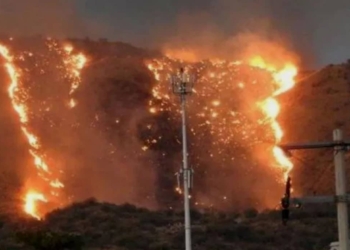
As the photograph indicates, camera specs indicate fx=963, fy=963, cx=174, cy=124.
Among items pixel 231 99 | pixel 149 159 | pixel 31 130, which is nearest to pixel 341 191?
pixel 149 159

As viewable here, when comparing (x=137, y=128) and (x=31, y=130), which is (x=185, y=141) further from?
(x=137, y=128)

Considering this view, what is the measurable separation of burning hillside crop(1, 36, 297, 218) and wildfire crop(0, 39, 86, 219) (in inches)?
5.9

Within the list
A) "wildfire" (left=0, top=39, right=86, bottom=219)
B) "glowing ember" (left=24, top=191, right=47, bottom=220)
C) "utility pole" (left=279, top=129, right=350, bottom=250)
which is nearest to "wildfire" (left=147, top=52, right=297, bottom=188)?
"wildfire" (left=0, top=39, right=86, bottom=219)

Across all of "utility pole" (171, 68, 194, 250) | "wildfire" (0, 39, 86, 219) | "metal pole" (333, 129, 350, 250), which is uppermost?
"wildfire" (0, 39, 86, 219)

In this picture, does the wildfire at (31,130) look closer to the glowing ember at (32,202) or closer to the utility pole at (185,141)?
the glowing ember at (32,202)

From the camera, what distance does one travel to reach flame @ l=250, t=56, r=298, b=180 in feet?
390

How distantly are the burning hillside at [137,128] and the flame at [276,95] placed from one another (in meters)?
0.21

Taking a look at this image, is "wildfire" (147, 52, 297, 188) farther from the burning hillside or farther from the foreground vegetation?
the foreground vegetation

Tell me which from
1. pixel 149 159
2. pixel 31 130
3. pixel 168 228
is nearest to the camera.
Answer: pixel 168 228

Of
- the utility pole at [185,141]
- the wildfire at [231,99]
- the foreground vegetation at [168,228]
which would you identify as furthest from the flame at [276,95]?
the utility pole at [185,141]

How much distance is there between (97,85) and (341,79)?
33382mm

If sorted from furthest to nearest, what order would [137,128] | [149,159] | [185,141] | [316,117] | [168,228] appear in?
1. [137,128]
2. [149,159]
3. [316,117]
4. [168,228]
5. [185,141]

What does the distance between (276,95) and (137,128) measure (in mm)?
21717

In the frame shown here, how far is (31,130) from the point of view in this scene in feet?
403
